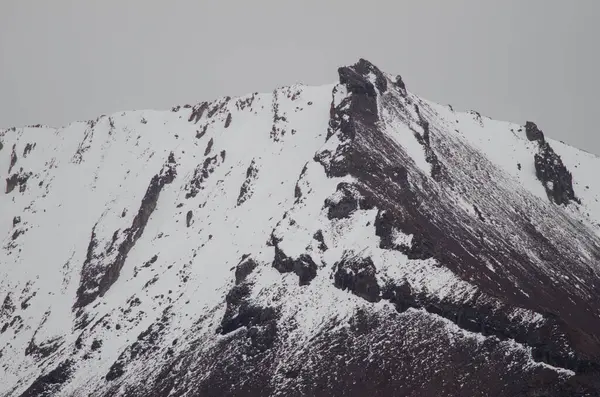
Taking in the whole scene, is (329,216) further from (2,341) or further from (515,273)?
(2,341)

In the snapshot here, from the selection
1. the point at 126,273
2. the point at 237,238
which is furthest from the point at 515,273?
the point at 126,273

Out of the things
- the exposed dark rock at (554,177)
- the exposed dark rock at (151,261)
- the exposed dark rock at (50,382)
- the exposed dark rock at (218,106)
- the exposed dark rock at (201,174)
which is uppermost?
the exposed dark rock at (218,106)

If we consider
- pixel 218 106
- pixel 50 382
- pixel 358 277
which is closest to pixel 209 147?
pixel 218 106

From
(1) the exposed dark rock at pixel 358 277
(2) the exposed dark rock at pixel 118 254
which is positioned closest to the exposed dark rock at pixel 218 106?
(2) the exposed dark rock at pixel 118 254

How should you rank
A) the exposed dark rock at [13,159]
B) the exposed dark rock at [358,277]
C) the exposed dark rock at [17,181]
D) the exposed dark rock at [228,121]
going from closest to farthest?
the exposed dark rock at [358,277] < the exposed dark rock at [228,121] < the exposed dark rock at [17,181] < the exposed dark rock at [13,159]

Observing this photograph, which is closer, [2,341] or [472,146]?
[2,341]

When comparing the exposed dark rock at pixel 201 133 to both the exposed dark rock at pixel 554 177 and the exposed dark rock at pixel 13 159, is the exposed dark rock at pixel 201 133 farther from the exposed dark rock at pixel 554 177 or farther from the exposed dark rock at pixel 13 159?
the exposed dark rock at pixel 554 177

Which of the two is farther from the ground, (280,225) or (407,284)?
(280,225)
